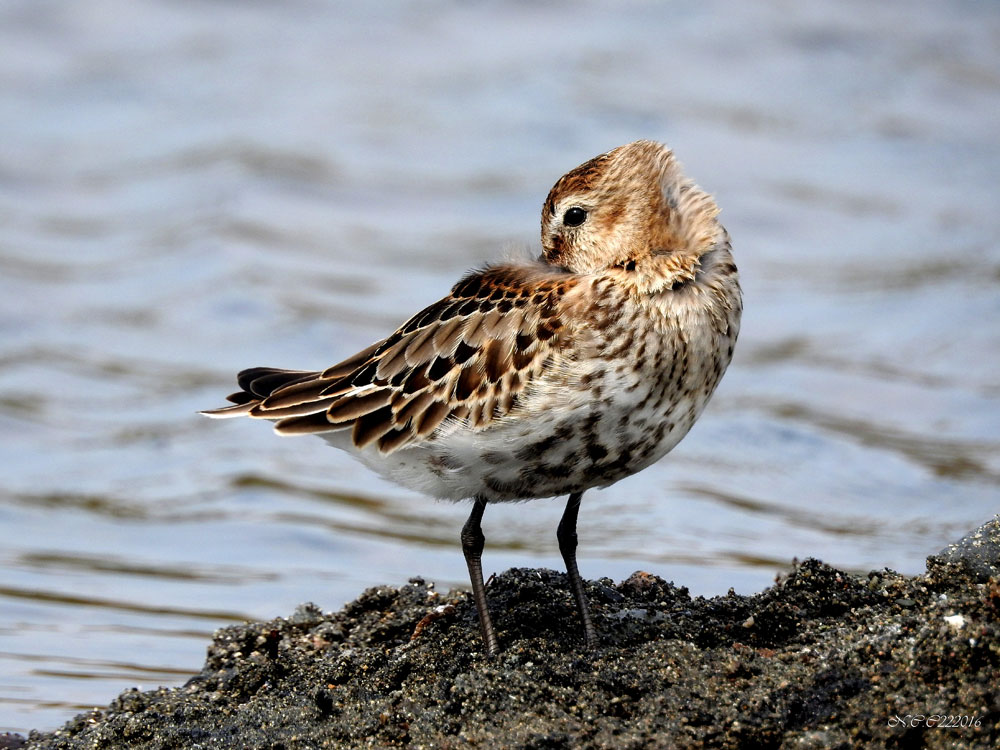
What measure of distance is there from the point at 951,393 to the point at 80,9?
13267mm

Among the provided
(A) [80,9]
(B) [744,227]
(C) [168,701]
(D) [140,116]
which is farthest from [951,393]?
(A) [80,9]

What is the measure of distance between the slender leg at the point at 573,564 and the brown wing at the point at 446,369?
61 cm

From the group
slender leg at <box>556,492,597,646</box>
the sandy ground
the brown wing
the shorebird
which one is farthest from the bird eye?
the sandy ground

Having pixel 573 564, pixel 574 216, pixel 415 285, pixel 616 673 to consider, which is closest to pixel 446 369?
pixel 574 216

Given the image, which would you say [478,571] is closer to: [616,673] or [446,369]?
[446,369]

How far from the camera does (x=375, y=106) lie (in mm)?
18484

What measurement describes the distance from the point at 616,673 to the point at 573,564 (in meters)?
0.89

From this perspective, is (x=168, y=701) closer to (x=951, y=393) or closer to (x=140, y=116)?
(x=951, y=393)

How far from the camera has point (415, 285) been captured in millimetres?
14836

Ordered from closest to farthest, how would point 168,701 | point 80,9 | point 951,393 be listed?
1. point 168,701
2. point 951,393
3. point 80,9

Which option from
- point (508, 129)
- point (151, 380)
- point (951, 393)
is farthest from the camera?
point (508, 129)

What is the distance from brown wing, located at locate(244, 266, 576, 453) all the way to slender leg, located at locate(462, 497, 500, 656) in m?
0.43

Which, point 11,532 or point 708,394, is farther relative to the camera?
point 11,532

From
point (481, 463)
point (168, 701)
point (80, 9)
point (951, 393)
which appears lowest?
point (168, 701)
